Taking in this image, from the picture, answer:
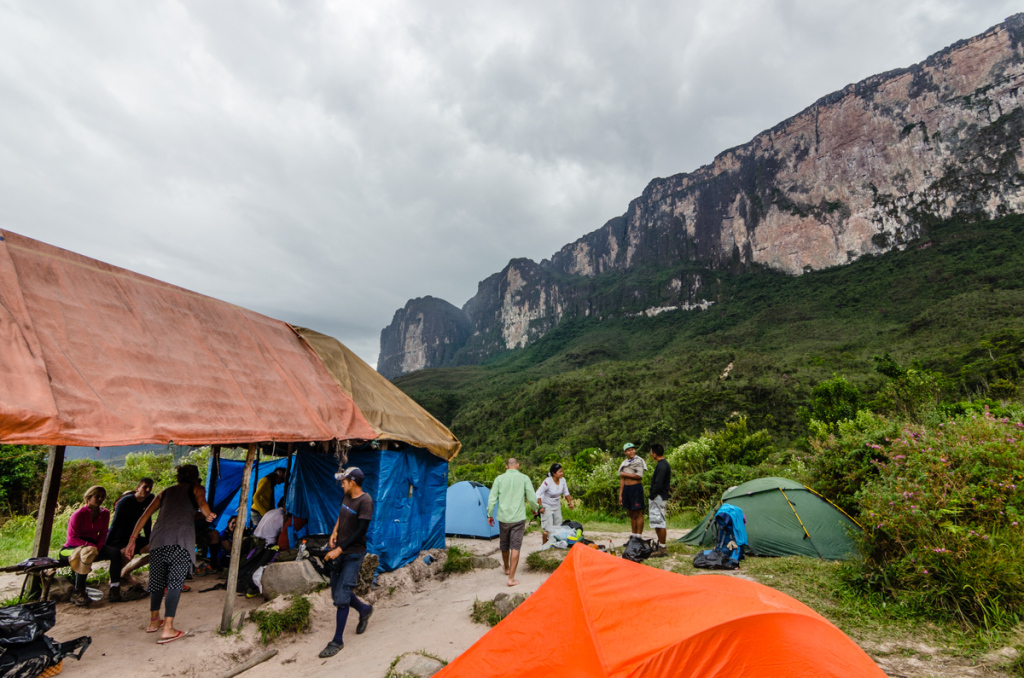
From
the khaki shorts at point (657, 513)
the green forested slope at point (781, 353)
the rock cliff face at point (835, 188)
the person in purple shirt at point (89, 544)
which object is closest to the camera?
the person in purple shirt at point (89, 544)

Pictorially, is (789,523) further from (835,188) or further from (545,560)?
(835,188)

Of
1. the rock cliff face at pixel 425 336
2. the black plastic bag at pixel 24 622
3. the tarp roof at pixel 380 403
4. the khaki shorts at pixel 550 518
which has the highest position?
the rock cliff face at pixel 425 336

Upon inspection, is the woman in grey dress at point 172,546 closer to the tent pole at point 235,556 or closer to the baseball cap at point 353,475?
the tent pole at point 235,556

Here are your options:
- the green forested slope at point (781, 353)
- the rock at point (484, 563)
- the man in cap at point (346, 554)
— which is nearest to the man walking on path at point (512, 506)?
the rock at point (484, 563)

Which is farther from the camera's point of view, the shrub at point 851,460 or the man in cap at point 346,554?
the shrub at point 851,460

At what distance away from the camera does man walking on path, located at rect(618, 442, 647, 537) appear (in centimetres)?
644

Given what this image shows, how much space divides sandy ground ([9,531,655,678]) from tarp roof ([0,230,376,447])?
1839 mm

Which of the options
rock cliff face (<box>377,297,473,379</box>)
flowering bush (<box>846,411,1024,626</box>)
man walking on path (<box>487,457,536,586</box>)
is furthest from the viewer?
rock cliff face (<box>377,297,473,379</box>)

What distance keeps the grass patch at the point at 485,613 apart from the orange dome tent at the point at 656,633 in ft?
7.33

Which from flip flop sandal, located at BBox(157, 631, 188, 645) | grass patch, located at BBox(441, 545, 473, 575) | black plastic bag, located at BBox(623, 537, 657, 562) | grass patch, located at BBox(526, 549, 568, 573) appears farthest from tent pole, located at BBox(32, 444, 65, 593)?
black plastic bag, located at BBox(623, 537, 657, 562)

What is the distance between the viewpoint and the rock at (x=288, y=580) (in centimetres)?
504

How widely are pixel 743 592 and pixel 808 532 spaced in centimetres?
517

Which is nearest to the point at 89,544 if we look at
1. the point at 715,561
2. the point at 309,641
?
the point at 309,641

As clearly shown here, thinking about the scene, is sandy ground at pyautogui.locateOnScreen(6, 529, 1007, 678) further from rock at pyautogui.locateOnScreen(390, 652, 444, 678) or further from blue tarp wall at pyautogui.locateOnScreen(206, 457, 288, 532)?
blue tarp wall at pyautogui.locateOnScreen(206, 457, 288, 532)
